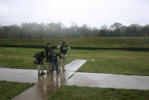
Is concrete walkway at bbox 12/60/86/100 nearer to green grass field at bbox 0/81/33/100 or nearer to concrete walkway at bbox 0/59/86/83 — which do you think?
green grass field at bbox 0/81/33/100

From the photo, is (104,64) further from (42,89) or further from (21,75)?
(42,89)

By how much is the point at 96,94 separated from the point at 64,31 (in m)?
68.8

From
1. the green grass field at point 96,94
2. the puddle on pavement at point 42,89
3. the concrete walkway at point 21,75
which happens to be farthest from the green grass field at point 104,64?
the green grass field at point 96,94

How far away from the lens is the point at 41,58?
26.8ft

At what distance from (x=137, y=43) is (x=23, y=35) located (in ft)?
156

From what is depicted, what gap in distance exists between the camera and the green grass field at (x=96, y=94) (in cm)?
513

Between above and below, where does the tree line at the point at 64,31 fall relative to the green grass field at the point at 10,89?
above

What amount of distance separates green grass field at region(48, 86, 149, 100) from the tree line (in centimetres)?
6031

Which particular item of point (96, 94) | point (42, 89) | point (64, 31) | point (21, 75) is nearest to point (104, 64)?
point (21, 75)

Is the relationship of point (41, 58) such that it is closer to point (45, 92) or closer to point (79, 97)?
point (45, 92)

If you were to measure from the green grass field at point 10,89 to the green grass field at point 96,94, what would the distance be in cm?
140

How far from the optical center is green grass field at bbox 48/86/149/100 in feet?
16.8

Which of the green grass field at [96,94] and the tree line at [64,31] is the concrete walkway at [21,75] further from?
the tree line at [64,31]

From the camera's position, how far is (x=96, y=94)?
5.43m
